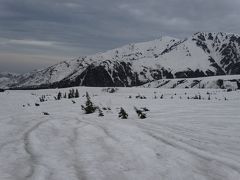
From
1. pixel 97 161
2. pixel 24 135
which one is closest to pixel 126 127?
pixel 24 135

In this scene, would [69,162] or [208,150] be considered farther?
[208,150]

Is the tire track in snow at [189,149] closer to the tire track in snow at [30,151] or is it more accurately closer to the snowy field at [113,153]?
the snowy field at [113,153]

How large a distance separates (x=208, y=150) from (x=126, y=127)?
11.3 feet

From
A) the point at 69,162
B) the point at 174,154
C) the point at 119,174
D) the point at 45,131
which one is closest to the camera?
the point at 119,174

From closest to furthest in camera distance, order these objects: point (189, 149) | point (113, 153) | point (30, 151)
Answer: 1. point (30, 151)
2. point (113, 153)
3. point (189, 149)

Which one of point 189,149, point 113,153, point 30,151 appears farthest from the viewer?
point 189,149

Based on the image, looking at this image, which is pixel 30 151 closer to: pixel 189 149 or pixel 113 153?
pixel 113 153

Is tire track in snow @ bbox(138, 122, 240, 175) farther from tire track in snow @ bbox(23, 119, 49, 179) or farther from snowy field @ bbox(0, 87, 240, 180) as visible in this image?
tire track in snow @ bbox(23, 119, 49, 179)

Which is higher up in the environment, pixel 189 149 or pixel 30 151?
pixel 30 151

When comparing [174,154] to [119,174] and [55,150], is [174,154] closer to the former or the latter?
[119,174]

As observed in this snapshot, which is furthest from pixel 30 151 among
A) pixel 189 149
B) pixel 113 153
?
pixel 189 149

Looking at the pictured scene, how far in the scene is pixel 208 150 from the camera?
8.62 meters

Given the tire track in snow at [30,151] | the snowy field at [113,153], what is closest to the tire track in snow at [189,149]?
the snowy field at [113,153]

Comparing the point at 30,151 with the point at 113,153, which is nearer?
the point at 30,151
